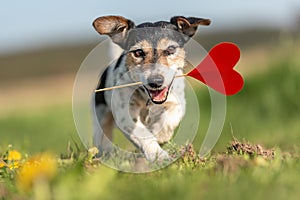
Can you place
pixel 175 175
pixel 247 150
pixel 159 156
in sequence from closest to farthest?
pixel 175 175 < pixel 247 150 < pixel 159 156

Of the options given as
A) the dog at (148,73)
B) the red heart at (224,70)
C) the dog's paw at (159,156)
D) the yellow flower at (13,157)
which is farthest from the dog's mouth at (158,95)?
the yellow flower at (13,157)

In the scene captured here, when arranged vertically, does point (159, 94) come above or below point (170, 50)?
below

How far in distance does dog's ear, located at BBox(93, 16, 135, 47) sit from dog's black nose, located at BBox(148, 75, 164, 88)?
70cm

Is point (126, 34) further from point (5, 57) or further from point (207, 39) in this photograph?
point (5, 57)

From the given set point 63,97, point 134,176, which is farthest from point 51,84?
point 134,176

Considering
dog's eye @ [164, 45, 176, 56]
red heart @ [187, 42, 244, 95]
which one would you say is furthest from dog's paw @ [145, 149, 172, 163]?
dog's eye @ [164, 45, 176, 56]

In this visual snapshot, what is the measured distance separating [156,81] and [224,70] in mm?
551

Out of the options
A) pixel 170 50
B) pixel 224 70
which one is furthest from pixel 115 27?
pixel 224 70

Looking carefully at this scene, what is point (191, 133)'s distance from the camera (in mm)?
4797

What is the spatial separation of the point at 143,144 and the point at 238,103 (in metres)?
4.73

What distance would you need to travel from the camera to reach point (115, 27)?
5.03 meters

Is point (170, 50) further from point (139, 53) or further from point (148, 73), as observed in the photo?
point (148, 73)

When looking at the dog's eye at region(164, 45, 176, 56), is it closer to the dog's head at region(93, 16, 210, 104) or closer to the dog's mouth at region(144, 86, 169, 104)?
the dog's head at region(93, 16, 210, 104)

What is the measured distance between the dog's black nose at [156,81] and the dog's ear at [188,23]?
0.58 m
